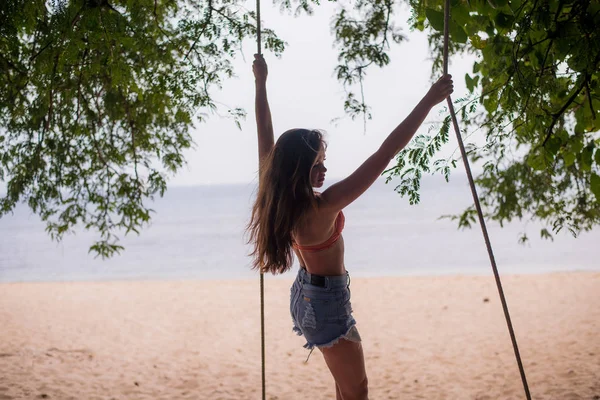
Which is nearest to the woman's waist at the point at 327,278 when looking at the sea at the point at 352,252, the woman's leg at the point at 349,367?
the woman's leg at the point at 349,367

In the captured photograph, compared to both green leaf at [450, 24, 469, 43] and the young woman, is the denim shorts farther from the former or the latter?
green leaf at [450, 24, 469, 43]

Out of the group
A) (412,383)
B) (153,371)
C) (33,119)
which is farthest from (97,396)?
(412,383)

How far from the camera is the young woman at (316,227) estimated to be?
1.76 metres

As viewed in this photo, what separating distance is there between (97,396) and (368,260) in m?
10.5

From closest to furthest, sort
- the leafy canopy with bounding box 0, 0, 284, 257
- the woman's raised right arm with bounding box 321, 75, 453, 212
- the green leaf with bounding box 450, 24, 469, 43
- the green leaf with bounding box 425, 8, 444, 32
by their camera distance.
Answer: the woman's raised right arm with bounding box 321, 75, 453, 212 → the green leaf with bounding box 425, 8, 444, 32 → the green leaf with bounding box 450, 24, 469, 43 → the leafy canopy with bounding box 0, 0, 284, 257

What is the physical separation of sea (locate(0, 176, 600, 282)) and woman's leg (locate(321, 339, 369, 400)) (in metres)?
6.47

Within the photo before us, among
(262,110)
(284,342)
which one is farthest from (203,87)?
(284,342)

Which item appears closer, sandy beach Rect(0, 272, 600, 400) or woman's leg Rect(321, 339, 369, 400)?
woman's leg Rect(321, 339, 369, 400)

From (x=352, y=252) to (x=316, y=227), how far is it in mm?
14328

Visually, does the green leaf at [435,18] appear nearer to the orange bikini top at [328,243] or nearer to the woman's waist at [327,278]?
the orange bikini top at [328,243]

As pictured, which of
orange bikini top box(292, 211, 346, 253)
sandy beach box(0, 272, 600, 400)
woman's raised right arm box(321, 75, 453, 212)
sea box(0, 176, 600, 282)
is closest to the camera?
woman's raised right arm box(321, 75, 453, 212)

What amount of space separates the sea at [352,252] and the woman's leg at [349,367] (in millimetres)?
6472

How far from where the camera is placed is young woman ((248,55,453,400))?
1.76m

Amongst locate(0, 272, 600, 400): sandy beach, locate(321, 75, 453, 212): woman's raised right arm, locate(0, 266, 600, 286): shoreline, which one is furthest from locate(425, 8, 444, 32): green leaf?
locate(0, 266, 600, 286): shoreline
